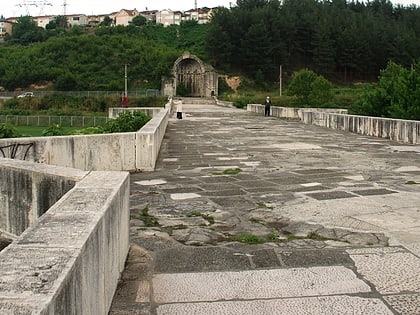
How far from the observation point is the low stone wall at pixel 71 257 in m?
2.23


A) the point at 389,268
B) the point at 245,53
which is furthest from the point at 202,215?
the point at 245,53

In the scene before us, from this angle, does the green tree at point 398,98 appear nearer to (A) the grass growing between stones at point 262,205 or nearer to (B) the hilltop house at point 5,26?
(A) the grass growing between stones at point 262,205

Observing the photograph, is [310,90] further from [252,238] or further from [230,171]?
[252,238]

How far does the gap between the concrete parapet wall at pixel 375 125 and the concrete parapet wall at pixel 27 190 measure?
12734 mm

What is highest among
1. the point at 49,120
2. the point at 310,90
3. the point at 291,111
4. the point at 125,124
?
the point at 310,90

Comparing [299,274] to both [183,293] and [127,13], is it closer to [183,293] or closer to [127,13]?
[183,293]

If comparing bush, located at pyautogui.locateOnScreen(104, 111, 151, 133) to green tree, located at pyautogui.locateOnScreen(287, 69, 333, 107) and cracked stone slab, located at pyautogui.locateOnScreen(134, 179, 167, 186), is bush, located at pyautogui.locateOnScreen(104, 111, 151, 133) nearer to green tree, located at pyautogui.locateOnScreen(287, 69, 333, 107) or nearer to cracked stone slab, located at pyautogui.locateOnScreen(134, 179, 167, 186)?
cracked stone slab, located at pyautogui.locateOnScreen(134, 179, 167, 186)

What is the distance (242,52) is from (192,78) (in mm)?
12848

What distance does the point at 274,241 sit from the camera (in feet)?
17.6

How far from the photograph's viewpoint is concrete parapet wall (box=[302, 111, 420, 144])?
52.6 ft

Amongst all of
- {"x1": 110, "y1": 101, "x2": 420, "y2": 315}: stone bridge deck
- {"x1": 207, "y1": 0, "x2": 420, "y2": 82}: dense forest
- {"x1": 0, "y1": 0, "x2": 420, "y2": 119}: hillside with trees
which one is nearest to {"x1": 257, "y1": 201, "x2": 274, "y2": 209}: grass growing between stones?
{"x1": 110, "y1": 101, "x2": 420, "y2": 315}: stone bridge deck

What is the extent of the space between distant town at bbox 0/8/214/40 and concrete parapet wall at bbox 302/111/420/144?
134 metres

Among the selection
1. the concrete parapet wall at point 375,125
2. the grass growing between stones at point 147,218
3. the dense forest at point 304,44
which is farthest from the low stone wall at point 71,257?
the dense forest at point 304,44

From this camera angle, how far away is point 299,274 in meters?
4.40
